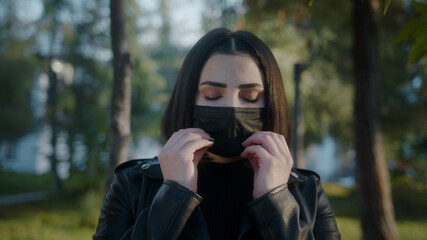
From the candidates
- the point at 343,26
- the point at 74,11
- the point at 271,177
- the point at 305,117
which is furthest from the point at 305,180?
the point at 74,11

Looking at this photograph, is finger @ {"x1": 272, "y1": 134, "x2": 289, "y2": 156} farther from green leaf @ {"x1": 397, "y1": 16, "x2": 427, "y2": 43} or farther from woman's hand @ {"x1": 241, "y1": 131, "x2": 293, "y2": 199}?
green leaf @ {"x1": 397, "y1": 16, "x2": 427, "y2": 43}

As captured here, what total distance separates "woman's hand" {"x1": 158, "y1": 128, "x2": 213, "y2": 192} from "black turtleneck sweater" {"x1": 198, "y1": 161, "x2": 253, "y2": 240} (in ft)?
0.95

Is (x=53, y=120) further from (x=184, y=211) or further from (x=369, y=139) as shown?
(x=184, y=211)

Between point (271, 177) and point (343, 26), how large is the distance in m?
6.21

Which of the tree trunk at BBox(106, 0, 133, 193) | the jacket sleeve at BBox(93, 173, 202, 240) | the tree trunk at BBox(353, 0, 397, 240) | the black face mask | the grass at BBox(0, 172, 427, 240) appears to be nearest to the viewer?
the jacket sleeve at BBox(93, 173, 202, 240)

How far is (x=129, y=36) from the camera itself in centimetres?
Answer: 1064

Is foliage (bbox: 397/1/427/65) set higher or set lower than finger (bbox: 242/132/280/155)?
higher

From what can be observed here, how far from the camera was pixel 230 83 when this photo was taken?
1.62m

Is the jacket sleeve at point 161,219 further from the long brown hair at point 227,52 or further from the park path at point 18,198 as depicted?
the park path at point 18,198

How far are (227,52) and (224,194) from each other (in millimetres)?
720

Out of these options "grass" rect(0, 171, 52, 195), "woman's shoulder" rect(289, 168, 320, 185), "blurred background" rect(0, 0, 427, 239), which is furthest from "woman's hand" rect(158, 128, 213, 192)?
"grass" rect(0, 171, 52, 195)

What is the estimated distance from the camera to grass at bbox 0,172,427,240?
23.6 ft

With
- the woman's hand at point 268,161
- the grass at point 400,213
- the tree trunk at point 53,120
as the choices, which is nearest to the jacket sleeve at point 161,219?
the woman's hand at point 268,161

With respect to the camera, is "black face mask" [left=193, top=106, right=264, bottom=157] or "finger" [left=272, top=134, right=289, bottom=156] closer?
"finger" [left=272, top=134, right=289, bottom=156]
